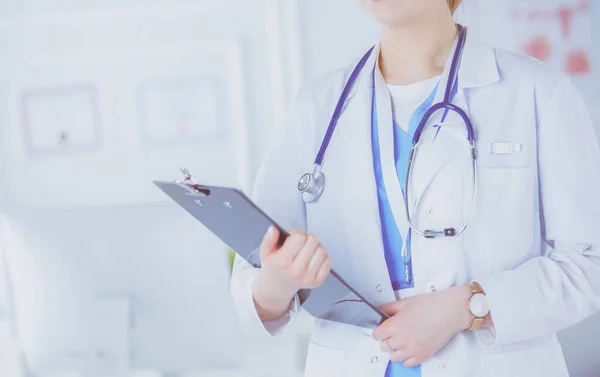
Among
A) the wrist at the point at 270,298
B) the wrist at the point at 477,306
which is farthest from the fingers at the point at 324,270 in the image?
the wrist at the point at 477,306

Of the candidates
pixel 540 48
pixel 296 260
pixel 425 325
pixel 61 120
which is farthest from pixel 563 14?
pixel 61 120

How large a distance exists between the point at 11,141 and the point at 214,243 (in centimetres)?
132

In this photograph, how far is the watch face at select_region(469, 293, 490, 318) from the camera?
100 cm

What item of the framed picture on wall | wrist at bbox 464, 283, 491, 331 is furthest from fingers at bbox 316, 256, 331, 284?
the framed picture on wall

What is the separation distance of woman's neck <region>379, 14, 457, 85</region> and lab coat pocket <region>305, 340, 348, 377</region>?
464 millimetres

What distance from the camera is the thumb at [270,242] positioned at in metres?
0.91

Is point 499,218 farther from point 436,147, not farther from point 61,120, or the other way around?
point 61,120

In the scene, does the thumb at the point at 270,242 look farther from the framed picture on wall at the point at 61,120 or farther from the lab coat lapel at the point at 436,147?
the framed picture on wall at the point at 61,120

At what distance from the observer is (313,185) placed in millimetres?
1144

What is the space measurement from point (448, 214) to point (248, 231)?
314mm

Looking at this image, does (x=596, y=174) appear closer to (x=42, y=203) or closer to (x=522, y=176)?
(x=522, y=176)

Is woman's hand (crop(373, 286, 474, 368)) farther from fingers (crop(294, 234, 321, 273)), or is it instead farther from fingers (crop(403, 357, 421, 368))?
fingers (crop(294, 234, 321, 273))

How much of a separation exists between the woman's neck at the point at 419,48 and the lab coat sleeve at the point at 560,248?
206 mm

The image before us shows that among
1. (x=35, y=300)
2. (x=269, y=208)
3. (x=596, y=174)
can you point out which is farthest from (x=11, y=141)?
(x=596, y=174)
